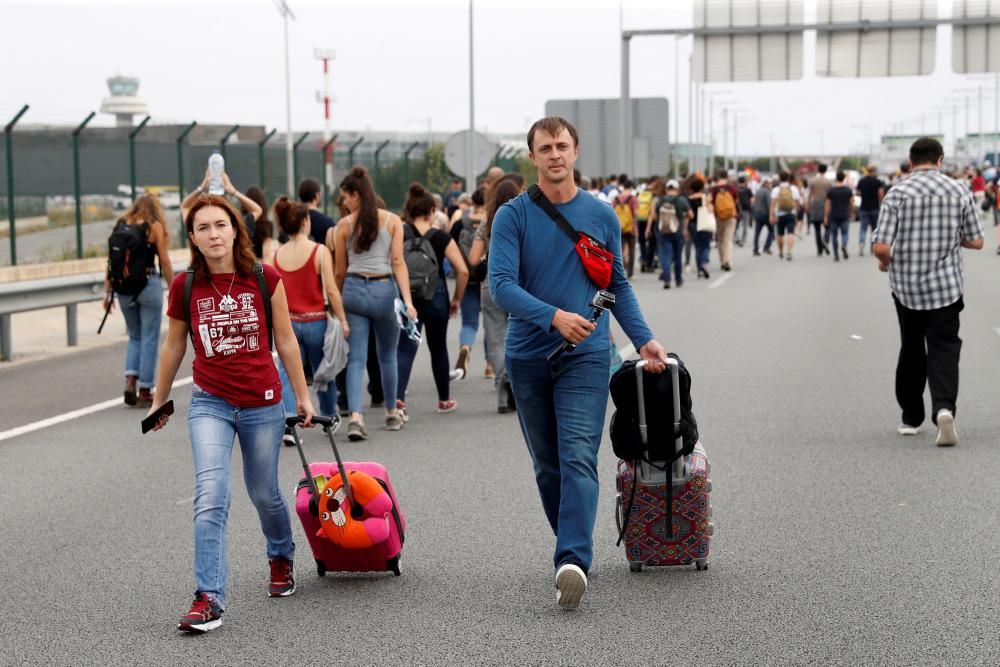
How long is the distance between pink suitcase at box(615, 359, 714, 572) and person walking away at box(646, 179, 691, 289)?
60.0ft

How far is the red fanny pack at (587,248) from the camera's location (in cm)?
590

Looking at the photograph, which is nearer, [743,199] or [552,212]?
[552,212]

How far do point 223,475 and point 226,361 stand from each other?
0.44 metres

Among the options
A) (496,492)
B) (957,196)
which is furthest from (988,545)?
(957,196)

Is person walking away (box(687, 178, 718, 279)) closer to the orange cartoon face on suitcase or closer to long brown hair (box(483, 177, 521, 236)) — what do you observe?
long brown hair (box(483, 177, 521, 236))

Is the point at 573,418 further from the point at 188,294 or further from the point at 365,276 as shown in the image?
the point at 365,276

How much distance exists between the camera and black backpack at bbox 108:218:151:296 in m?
12.0

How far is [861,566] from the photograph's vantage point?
658 centimetres

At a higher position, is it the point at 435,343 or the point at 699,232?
the point at 699,232

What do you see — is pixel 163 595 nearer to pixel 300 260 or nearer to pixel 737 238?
pixel 300 260

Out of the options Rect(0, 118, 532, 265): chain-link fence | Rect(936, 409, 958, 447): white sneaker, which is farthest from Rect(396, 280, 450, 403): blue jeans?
Rect(0, 118, 532, 265): chain-link fence

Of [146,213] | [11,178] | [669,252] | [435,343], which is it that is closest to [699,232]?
[669,252]

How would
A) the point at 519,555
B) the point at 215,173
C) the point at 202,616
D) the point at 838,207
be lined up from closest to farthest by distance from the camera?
1. the point at 202,616
2. the point at 519,555
3. the point at 215,173
4. the point at 838,207

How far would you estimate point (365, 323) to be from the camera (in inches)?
417
